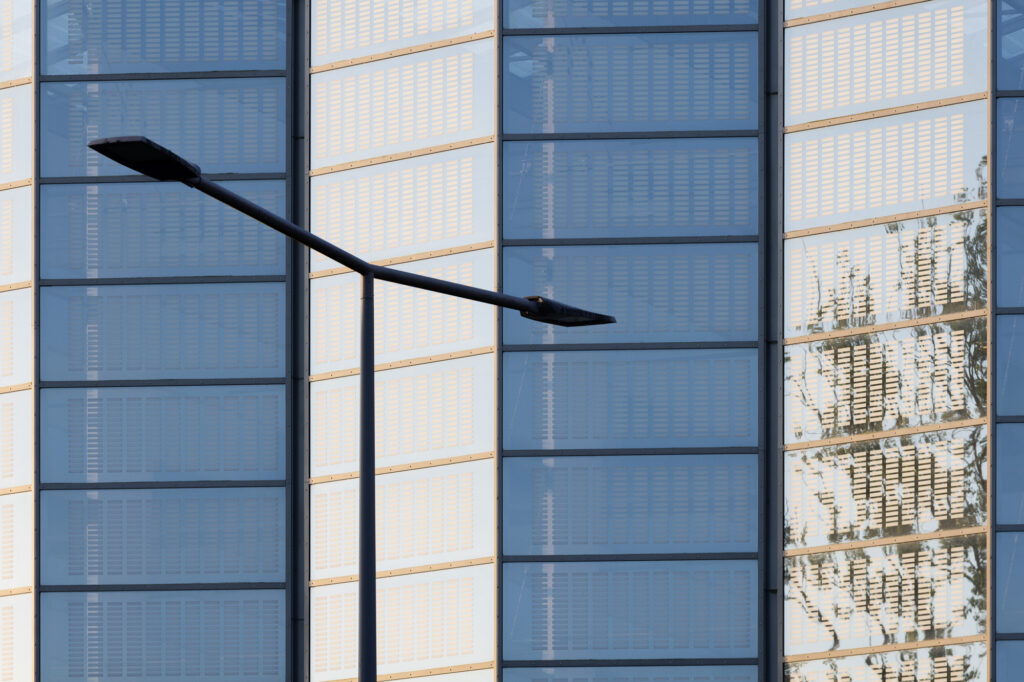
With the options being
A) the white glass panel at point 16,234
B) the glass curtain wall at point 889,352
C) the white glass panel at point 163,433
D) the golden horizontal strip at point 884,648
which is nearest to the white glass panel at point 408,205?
the white glass panel at point 163,433

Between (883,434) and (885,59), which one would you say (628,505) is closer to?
(883,434)

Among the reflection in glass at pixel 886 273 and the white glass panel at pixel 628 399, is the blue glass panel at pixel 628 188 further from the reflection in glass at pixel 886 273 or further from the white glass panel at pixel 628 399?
the white glass panel at pixel 628 399

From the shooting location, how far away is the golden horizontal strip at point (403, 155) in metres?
15.6

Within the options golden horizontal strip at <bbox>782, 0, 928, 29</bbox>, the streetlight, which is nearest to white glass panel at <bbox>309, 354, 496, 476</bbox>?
golden horizontal strip at <bbox>782, 0, 928, 29</bbox>

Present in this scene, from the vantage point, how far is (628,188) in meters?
15.6

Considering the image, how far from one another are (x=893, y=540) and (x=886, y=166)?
425cm

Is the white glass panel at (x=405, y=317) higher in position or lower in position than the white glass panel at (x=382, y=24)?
lower

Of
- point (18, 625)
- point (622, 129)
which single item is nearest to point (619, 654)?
point (622, 129)

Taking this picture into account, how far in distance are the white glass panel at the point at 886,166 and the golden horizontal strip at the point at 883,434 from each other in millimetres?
2451

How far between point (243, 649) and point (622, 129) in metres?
7.44

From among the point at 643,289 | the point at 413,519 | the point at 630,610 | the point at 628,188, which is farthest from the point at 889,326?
the point at 413,519

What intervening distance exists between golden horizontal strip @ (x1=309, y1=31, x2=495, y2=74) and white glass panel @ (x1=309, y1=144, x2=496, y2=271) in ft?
4.16

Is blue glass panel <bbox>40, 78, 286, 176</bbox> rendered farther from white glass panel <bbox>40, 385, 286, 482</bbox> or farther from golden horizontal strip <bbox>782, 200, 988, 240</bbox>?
golden horizontal strip <bbox>782, 200, 988, 240</bbox>

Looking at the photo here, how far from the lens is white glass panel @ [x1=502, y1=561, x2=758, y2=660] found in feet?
50.0
